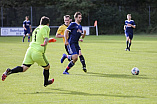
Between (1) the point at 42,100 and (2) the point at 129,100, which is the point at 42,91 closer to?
(1) the point at 42,100

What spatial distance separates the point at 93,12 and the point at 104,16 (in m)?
1.52

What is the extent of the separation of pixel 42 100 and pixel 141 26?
138 ft

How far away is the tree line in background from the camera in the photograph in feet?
147

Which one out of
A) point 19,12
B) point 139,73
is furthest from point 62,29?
point 19,12

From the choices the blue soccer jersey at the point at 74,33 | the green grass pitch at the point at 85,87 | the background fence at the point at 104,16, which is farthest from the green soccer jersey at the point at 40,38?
the background fence at the point at 104,16

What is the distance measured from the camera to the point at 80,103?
6887 mm

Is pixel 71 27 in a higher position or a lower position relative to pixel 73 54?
higher

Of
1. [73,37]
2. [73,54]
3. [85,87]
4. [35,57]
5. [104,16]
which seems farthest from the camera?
[104,16]

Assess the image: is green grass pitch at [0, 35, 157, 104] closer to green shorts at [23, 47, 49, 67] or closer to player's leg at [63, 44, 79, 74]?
player's leg at [63, 44, 79, 74]

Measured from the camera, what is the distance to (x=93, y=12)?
47.2 meters

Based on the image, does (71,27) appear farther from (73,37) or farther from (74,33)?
(73,37)

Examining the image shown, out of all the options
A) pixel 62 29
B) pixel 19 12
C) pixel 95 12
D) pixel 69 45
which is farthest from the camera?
pixel 95 12

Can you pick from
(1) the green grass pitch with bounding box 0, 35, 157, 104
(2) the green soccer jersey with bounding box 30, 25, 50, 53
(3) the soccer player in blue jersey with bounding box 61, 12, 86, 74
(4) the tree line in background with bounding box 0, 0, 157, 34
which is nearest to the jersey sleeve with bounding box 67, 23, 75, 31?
(3) the soccer player in blue jersey with bounding box 61, 12, 86, 74


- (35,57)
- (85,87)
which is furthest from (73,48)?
(35,57)
